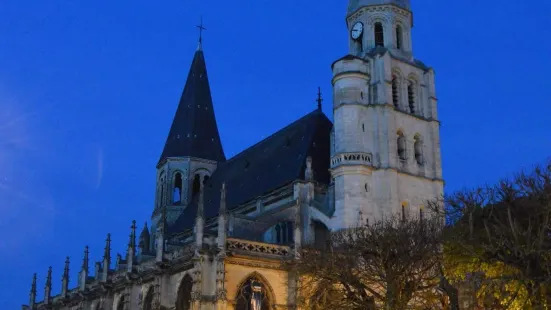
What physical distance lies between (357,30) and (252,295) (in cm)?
1857

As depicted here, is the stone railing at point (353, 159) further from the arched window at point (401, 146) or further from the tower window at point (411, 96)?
the tower window at point (411, 96)

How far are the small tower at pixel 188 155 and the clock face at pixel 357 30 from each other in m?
19.4

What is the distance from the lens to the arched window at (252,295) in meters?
32.3

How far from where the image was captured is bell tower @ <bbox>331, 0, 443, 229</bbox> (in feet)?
121

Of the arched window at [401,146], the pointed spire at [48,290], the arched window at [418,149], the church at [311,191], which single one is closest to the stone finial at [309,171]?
the church at [311,191]

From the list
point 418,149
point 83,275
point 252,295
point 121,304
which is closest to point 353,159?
point 418,149

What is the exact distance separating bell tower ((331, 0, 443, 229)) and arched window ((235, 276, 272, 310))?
5610 millimetres

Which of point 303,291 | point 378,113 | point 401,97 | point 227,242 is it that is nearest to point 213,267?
point 227,242

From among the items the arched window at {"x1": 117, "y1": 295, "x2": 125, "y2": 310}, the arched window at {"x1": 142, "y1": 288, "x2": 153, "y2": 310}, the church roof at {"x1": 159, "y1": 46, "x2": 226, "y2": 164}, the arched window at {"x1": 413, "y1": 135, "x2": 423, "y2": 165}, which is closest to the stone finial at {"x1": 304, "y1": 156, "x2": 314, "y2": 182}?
the arched window at {"x1": 413, "y1": 135, "x2": 423, "y2": 165}

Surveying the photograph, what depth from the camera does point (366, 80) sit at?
129 feet

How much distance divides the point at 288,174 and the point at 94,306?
47.8ft

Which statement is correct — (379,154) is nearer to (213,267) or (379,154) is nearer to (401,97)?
(401,97)

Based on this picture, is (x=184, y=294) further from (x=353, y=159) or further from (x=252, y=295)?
(x=353, y=159)

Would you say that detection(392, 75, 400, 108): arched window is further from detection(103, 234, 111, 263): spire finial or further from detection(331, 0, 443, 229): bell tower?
detection(103, 234, 111, 263): spire finial
